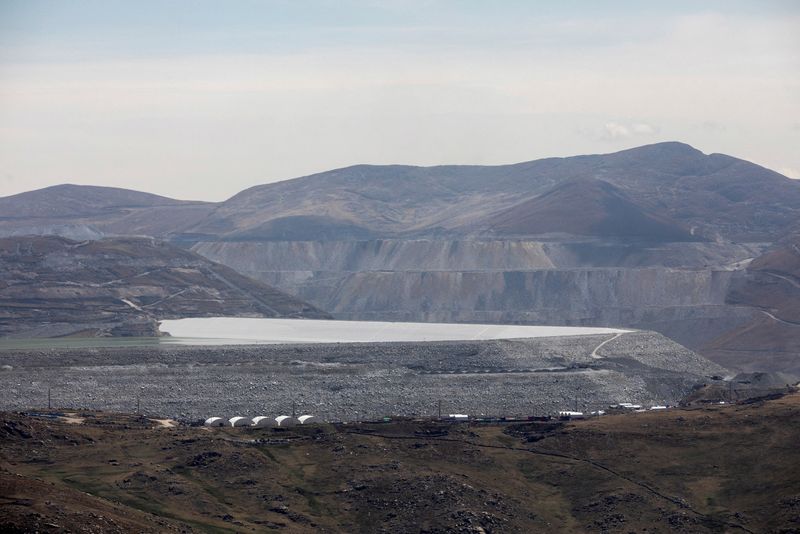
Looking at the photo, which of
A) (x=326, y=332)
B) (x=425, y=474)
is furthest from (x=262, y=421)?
(x=326, y=332)

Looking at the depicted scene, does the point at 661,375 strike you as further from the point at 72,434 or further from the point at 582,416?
the point at 72,434

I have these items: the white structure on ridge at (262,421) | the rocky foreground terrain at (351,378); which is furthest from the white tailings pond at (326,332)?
the white structure on ridge at (262,421)

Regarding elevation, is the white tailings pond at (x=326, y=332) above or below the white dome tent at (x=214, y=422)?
above

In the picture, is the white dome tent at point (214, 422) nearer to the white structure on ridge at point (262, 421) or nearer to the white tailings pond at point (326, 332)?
the white structure on ridge at point (262, 421)

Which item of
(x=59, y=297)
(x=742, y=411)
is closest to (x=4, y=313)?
(x=59, y=297)

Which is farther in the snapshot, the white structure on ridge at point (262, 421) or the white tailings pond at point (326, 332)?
the white tailings pond at point (326, 332)

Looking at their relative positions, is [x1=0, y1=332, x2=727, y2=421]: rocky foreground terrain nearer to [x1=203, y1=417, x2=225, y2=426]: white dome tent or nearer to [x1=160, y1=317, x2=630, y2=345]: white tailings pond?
[x1=203, y1=417, x2=225, y2=426]: white dome tent

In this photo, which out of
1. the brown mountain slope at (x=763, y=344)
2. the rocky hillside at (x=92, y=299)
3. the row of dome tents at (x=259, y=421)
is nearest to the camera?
the row of dome tents at (x=259, y=421)
